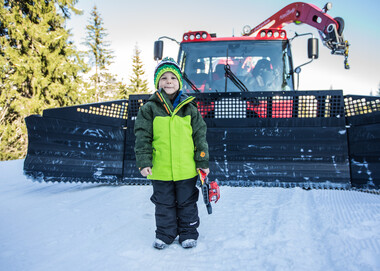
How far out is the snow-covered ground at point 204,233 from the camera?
1.73 metres

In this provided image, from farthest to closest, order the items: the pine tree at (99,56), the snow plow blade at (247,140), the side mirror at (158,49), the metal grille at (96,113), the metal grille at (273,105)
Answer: the pine tree at (99,56) → the side mirror at (158,49) → the metal grille at (96,113) → the metal grille at (273,105) → the snow plow blade at (247,140)

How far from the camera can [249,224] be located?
2.37m

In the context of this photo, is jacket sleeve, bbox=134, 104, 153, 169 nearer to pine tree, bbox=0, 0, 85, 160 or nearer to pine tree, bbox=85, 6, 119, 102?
pine tree, bbox=0, 0, 85, 160

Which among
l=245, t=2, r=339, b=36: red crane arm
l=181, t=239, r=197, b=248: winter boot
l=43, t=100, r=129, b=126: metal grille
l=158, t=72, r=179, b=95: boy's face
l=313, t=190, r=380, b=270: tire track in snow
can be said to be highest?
l=245, t=2, r=339, b=36: red crane arm

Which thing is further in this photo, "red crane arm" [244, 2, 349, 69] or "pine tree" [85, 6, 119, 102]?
"pine tree" [85, 6, 119, 102]

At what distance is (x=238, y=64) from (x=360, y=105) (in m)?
2.08

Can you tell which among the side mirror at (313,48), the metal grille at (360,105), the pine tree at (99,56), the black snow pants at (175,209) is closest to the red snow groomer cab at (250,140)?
the metal grille at (360,105)

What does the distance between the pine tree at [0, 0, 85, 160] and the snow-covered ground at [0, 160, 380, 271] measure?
801 cm

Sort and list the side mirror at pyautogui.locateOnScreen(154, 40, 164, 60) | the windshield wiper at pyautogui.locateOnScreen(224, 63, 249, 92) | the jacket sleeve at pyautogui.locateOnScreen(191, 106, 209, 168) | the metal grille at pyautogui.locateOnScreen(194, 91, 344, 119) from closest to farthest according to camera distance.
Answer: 1. the jacket sleeve at pyautogui.locateOnScreen(191, 106, 209, 168)
2. the metal grille at pyautogui.locateOnScreen(194, 91, 344, 119)
3. the windshield wiper at pyautogui.locateOnScreen(224, 63, 249, 92)
4. the side mirror at pyautogui.locateOnScreen(154, 40, 164, 60)

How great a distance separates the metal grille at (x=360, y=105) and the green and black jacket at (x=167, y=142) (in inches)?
76.4

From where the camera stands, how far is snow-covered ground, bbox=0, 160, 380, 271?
1729 millimetres

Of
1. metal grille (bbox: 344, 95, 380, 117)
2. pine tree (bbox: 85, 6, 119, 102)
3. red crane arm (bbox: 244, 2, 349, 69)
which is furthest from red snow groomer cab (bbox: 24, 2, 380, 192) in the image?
pine tree (bbox: 85, 6, 119, 102)

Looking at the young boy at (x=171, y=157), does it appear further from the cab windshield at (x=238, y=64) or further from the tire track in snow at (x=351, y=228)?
the cab windshield at (x=238, y=64)

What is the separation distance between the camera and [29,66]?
→ 10.2 m
